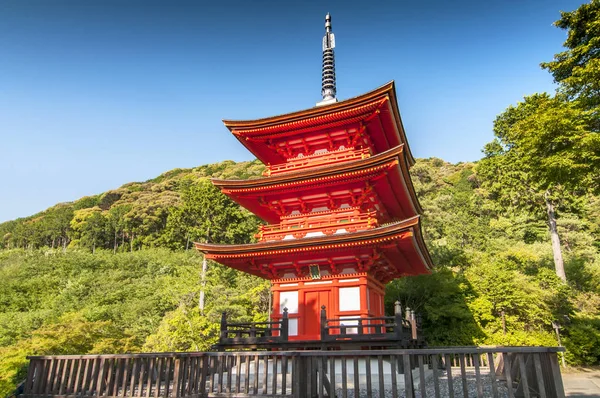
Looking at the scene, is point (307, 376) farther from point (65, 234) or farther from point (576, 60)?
point (65, 234)

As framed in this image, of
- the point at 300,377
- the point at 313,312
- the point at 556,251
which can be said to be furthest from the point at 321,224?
the point at 556,251

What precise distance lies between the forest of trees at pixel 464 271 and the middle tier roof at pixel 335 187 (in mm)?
7097

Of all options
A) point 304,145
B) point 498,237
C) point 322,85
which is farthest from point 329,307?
point 498,237

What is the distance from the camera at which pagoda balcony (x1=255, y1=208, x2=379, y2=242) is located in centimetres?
1526

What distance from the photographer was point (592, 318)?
25875mm

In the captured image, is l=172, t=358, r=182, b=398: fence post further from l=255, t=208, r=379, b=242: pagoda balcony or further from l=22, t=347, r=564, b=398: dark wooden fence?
l=255, t=208, r=379, b=242: pagoda balcony

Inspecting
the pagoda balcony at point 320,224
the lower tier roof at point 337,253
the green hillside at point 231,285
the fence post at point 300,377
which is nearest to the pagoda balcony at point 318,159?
the pagoda balcony at point 320,224

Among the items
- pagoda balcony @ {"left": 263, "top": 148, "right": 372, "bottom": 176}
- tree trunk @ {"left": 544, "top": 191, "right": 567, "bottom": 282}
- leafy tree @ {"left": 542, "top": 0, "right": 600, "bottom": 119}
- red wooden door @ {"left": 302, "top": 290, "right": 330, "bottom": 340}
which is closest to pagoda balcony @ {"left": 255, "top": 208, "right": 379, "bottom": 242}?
pagoda balcony @ {"left": 263, "top": 148, "right": 372, "bottom": 176}

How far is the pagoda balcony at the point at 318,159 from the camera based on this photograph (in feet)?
55.0

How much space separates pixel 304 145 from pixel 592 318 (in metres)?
23.8

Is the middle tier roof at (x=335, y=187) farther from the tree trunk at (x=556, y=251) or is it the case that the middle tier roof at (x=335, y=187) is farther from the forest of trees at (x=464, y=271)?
the tree trunk at (x=556, y=251)

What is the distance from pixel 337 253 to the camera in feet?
48.9

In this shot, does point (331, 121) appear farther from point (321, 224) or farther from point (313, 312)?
point (313, 312)

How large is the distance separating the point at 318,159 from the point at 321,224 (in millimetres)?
3319
